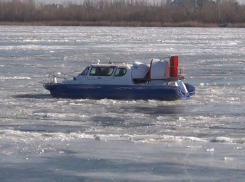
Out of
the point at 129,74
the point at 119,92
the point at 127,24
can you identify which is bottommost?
the point at 127,24

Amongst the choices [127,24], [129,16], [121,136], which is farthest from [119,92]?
[129,16]

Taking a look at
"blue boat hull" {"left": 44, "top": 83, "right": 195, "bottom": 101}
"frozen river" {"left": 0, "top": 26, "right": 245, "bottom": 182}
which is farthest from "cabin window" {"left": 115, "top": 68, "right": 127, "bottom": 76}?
"frozen river" {"left": 0, "top": 26, "right": 245, "bottom": 182}

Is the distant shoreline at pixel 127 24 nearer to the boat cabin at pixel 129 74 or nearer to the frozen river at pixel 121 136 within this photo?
the frozen river at pixel 121 136

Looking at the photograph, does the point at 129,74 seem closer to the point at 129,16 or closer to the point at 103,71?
the point at 103,71

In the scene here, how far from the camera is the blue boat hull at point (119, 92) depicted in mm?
16203

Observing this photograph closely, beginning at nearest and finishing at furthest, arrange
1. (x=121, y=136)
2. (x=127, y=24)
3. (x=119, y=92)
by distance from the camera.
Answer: (x=121, y=136) < (x=119, y=92) < (x=127, y=24)

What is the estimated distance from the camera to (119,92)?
16453 mm

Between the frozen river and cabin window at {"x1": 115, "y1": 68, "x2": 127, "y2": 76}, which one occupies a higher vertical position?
cabin window at {"x1": 115, "y1": 68, "x2": 127, "y2": 76}

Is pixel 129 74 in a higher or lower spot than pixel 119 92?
higher

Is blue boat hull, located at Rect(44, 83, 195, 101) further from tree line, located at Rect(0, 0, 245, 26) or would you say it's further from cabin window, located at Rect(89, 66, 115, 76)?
tree line, located at Rect(0, 0, 245, 26)

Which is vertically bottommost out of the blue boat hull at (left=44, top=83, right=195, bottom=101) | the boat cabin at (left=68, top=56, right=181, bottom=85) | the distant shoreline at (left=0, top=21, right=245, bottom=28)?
the distant shoreline at (left=0, top=21, right=245, bottom=28)

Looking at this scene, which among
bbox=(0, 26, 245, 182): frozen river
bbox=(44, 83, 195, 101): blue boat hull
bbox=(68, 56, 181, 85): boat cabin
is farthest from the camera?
bbox=(68, 56, 181, 85): boat cabin

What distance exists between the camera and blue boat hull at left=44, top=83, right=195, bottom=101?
16.2 m

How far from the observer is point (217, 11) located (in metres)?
87.7
